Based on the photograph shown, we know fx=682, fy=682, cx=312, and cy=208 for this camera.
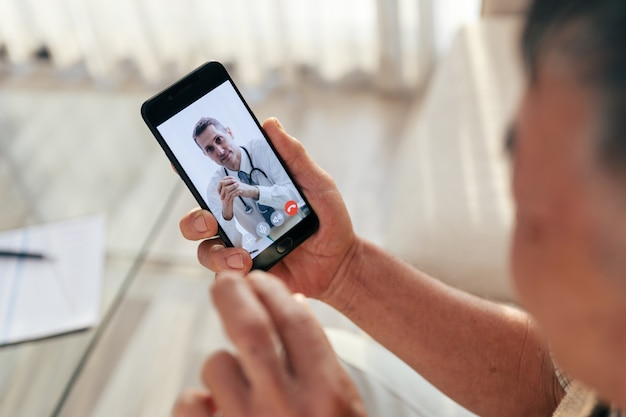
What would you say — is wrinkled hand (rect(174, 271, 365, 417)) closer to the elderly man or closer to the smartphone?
the elderly man

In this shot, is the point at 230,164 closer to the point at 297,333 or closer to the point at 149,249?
the point at 297,333

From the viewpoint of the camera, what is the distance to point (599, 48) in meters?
0.40

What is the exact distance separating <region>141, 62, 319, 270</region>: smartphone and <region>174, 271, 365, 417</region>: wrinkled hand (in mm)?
377

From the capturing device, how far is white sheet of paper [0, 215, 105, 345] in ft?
4.22

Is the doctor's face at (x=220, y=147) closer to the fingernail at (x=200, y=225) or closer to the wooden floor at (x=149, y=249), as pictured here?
the fingernail at (x=200, y=225)

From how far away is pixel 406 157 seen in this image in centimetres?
132

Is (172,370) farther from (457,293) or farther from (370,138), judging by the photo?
(370,138)

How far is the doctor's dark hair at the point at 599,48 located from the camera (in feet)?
1.28

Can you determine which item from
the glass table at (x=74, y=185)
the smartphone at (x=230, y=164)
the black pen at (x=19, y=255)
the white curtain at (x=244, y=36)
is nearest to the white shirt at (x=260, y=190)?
the smartphone at (x=230, y=164)

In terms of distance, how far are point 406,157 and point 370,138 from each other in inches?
25.3

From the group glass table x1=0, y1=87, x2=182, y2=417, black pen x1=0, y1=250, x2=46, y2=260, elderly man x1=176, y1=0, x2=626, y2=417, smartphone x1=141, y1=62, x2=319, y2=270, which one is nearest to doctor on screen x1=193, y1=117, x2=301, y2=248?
smartphone x1=141, y1=62, x2=319, y2=270

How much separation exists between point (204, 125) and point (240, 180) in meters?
0.09

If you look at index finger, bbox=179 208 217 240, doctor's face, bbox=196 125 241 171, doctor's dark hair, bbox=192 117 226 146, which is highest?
doctor's dark hair, bbox=192 117 226 146

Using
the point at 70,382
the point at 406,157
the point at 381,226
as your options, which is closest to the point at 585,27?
the point at 406,157
